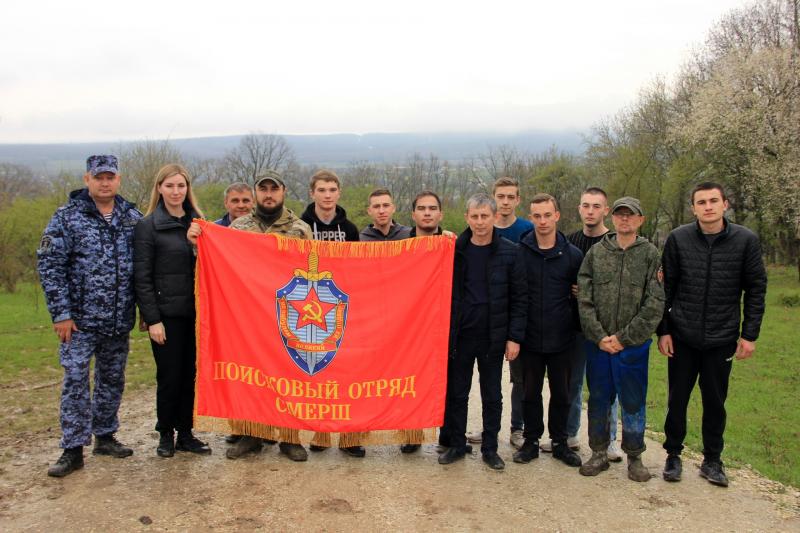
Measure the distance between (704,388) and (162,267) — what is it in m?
5.19

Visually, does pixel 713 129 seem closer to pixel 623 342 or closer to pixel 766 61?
pixel 766 61

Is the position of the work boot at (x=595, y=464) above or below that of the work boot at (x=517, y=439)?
above

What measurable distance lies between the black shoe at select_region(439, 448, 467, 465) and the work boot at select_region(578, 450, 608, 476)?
45.1 inches

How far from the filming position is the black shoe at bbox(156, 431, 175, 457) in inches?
238

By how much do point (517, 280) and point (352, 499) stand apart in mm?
2459

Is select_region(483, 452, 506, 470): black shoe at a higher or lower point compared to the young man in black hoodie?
lower

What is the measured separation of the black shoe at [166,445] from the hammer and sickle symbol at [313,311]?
180 centimetres

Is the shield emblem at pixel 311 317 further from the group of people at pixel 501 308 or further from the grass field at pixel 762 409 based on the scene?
the grass field at pixel 762 409

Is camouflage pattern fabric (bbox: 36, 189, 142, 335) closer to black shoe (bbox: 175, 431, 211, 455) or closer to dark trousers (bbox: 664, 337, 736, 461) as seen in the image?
black shoe (bbox: 175, 431, 211, 455)

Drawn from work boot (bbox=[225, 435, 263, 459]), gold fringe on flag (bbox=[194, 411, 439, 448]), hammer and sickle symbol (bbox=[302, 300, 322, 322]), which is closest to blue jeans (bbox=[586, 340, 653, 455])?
gold fringe on flag (bbox=[194, 411, 439, 448])

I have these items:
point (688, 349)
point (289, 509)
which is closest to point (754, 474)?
point (688, 349)

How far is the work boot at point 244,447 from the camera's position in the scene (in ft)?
19.7

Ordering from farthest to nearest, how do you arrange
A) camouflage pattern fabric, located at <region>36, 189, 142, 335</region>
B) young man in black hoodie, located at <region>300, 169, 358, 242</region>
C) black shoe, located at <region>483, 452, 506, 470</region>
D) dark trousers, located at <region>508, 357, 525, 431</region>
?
dark trousers, located at <region>508, 357, 525, 431</region>, young man in black hoodie, located at <region>300, 169, 358, 242</region>, black shoe, located at <region>483, 452, 506, 470</region>, camouflage pattern fabric, located at <region>36, 189, 142, 335</region>

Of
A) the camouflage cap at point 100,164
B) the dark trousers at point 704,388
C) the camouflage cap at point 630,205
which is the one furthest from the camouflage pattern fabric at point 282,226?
the dark trousers at point 704,388
